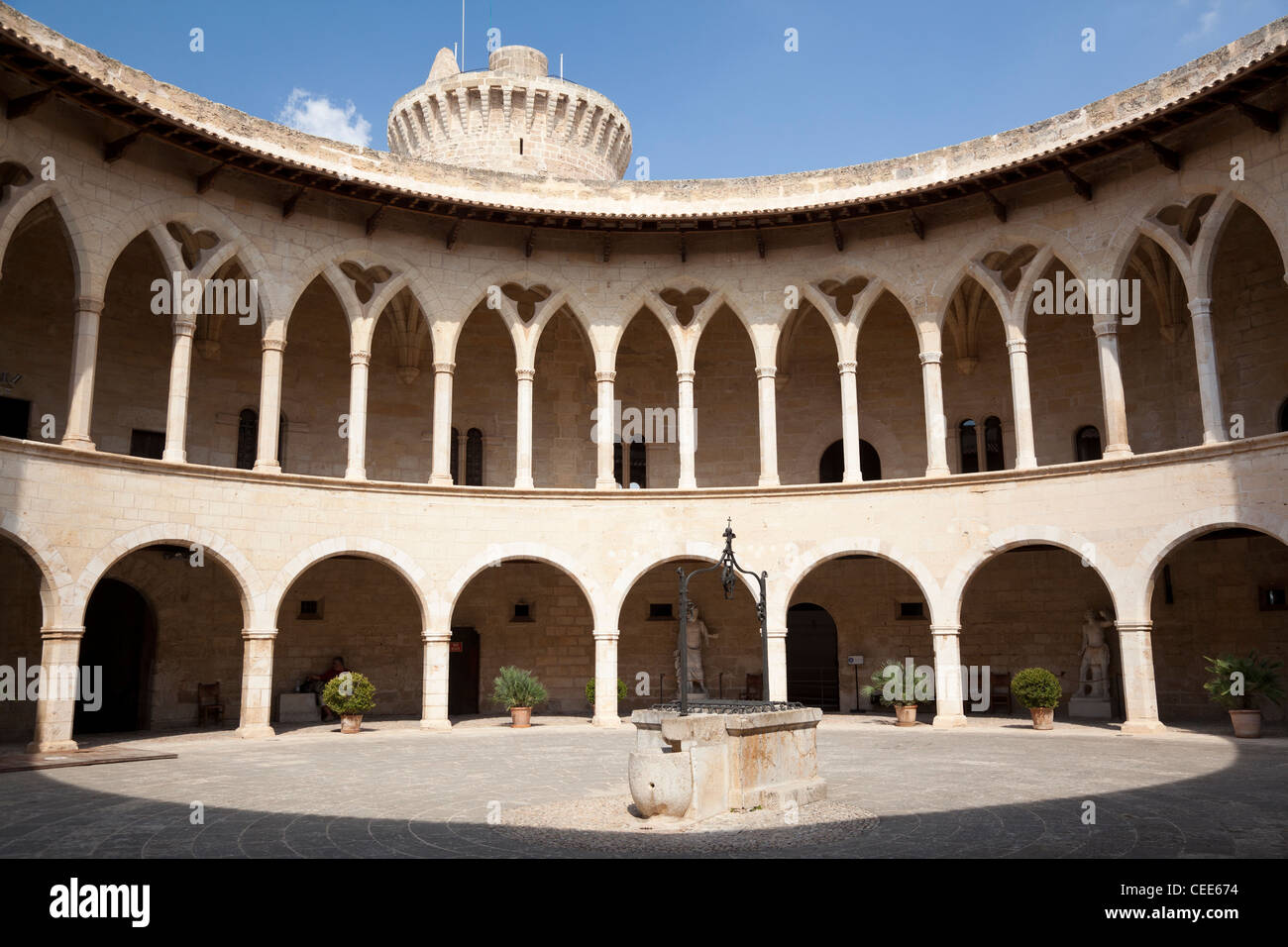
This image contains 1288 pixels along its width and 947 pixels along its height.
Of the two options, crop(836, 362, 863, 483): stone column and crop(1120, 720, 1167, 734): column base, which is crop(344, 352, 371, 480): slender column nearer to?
crop(836, 362, 863, 483): stone column

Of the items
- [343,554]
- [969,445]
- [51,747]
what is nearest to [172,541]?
[343,554]

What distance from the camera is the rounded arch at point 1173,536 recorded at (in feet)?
51.3

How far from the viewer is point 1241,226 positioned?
19.0 meters

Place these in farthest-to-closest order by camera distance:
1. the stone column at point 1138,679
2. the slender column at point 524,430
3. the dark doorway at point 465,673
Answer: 1. the dark doorway at point 465,673
2. the slender column at point 524,430
3. the stone column at point 1138,679

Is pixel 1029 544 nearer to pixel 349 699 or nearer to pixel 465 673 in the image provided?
pixel 465 673

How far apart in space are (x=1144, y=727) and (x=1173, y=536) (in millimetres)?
3112

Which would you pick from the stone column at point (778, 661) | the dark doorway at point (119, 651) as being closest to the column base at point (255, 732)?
the dark doorway at point (119, 651)

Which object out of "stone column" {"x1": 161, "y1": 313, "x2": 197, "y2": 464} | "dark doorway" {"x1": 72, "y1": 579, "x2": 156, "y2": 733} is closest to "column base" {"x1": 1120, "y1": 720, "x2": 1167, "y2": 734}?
"stone column" {"x1": 161, "y1": 313, "x2": 197, "y2": 464}

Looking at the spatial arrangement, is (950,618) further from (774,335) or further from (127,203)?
(127,203)

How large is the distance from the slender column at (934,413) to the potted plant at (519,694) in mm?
8507

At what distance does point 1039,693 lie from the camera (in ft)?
55.6

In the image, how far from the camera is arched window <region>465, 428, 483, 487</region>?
23.5 metres

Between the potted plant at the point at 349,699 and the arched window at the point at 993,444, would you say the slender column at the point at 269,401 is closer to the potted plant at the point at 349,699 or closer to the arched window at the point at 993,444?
the potted plant at the point at 349,699

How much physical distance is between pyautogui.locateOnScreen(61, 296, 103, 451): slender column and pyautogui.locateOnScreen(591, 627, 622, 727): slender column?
9.45 meters
